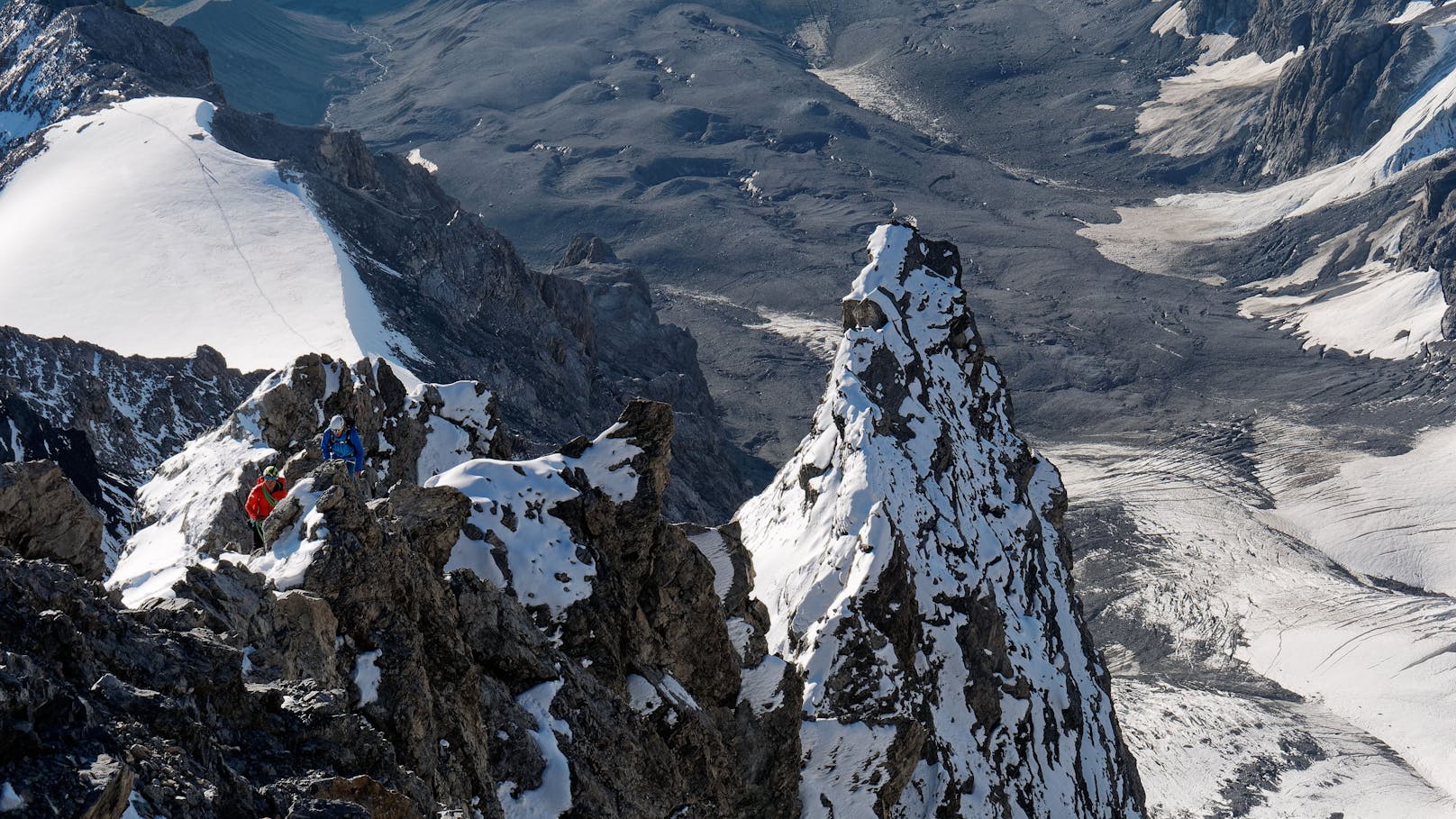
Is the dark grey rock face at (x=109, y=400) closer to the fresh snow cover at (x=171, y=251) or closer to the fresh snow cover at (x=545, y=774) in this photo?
the fresh snow cover at (x=171, y=251)

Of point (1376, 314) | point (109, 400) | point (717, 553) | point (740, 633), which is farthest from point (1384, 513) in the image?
point (740, 633)

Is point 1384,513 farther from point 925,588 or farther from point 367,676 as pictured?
point 367,676

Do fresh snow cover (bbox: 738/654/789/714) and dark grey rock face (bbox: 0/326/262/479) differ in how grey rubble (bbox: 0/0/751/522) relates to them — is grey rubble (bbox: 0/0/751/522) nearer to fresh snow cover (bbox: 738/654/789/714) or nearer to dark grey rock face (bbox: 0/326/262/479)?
dark grey rock face (bbox: 0/326/262/479)

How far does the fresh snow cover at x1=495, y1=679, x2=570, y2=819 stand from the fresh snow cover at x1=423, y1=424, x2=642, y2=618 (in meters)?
1.96

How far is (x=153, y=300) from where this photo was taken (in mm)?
65562

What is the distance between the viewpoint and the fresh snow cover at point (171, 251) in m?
60.2

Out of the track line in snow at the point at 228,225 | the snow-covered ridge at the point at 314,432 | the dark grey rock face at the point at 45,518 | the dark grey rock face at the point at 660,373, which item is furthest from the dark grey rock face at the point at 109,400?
the dark grey rock face at the point at 660,373

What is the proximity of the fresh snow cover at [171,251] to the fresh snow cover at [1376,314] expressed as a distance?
149912mm

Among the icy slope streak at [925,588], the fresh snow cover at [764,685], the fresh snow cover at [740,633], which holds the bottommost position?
the icy slope streak at [925,588]

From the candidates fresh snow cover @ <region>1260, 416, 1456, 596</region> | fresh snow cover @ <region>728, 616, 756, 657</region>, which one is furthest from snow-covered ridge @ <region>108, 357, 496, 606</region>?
fresh snow cover @ <region>1260, 416, 1456, 596</region>

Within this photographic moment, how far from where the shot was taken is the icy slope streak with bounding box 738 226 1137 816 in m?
30.2

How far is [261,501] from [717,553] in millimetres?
10388

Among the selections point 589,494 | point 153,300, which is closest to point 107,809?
point 589,494

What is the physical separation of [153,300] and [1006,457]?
4231cm
